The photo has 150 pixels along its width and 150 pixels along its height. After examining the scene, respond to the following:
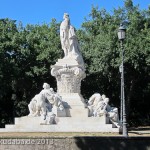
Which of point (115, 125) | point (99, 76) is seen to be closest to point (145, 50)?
point (99, 76)

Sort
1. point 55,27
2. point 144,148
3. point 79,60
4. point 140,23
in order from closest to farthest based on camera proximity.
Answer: point 144,148 → point 79,60 → point 140,23 → point 55,27

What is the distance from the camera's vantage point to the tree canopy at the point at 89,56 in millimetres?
39375

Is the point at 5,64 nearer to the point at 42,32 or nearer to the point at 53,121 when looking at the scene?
the point at 42,32

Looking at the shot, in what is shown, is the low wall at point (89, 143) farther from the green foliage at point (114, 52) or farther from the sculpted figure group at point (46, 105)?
the green foliage at point (114, 52)

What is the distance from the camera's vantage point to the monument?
941 inches

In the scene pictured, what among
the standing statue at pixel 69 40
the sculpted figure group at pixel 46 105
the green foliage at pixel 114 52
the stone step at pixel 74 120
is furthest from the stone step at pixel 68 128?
the green foliage at pixel 114 52

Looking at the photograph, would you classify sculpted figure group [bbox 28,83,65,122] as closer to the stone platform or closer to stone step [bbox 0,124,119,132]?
the stone platform

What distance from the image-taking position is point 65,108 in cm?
2514

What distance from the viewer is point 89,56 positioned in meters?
40.8

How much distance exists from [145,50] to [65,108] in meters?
15.2

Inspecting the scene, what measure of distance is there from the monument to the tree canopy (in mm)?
12747

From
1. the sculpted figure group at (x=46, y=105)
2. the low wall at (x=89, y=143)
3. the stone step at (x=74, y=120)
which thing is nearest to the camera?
the low wall at (x=89, y=143)

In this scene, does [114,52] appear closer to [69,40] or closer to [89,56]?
[89,56]

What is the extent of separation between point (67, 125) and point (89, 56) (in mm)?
17370
